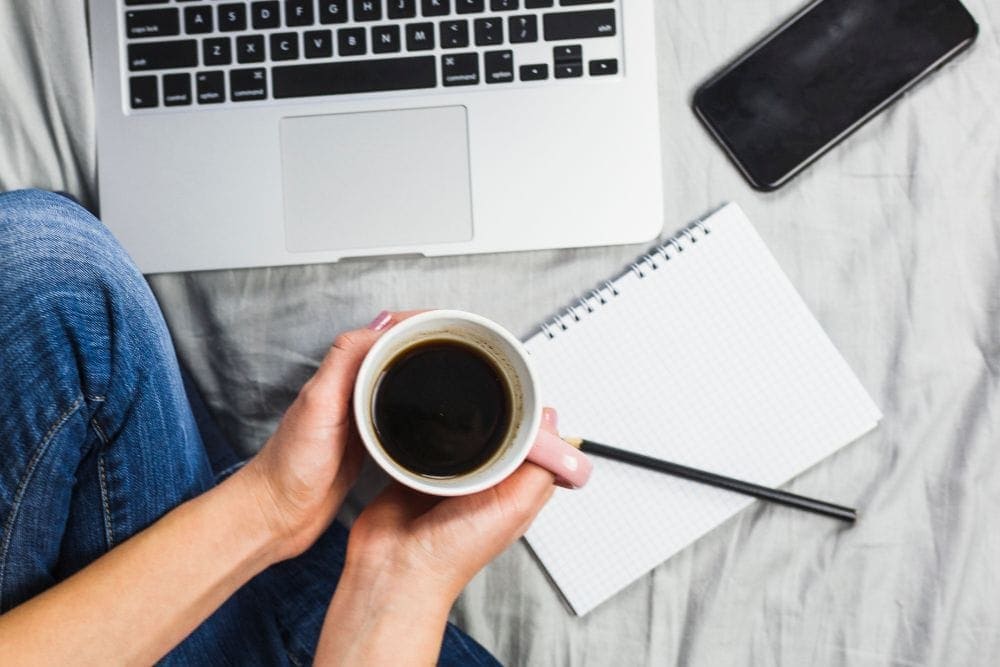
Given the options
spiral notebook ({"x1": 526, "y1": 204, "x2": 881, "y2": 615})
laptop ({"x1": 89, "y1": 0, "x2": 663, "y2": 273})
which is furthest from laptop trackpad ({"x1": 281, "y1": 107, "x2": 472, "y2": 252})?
spiral notebook ({"x1": 526, "y1": 204, "x2": 881, "y2": 615})

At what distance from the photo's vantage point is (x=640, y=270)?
2.03ft

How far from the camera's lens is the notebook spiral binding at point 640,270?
0.62 meters

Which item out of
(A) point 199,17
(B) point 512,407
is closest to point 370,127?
(A) point 199,17

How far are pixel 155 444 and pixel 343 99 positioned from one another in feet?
0.85

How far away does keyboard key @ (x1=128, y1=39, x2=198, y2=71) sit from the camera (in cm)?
60

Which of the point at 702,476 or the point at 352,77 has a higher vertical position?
the point at 352,77

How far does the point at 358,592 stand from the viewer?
1.72 ft

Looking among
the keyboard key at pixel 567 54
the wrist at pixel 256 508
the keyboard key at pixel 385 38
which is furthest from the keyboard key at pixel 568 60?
the wrist at pixel 256 508

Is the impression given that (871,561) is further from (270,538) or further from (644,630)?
(270,538)

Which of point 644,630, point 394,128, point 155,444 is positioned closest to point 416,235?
point 394,128

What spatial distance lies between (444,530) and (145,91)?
1.19 feet

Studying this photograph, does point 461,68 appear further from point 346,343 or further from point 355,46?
point 346,343

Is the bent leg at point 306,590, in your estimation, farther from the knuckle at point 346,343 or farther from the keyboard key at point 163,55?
the keyboard key at point 163,55

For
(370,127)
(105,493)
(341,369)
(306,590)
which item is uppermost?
(370,127)
